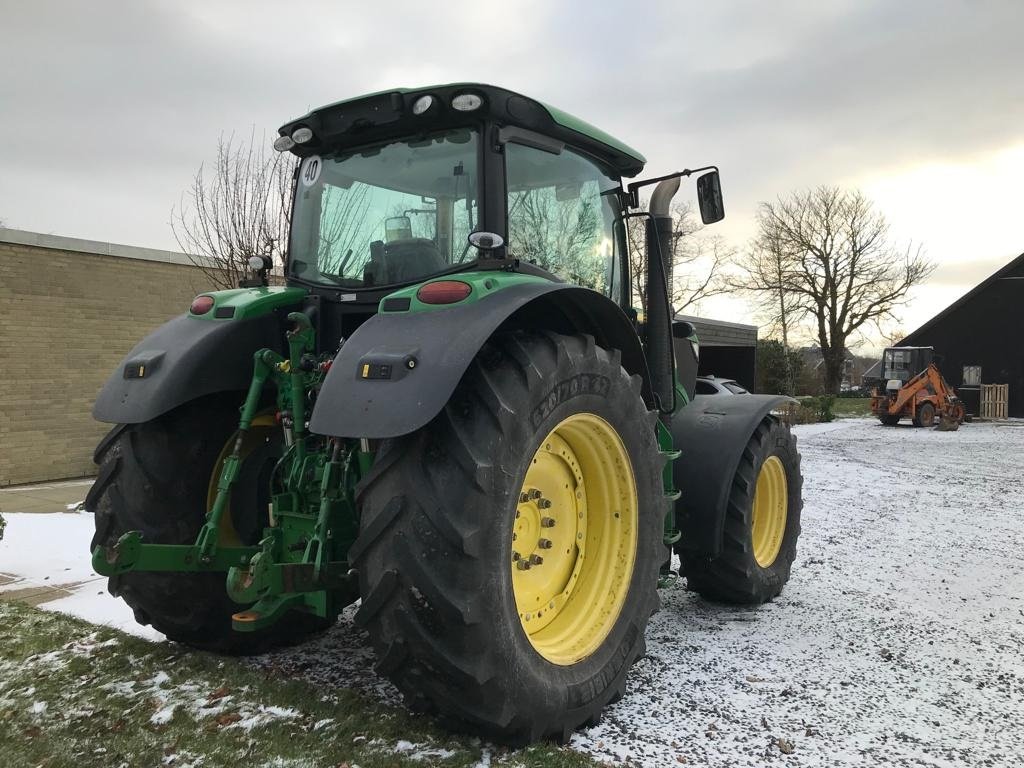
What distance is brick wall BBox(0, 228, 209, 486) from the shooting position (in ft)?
29.8

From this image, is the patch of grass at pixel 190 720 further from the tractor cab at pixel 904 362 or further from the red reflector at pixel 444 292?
the tractor cab at pixel 904 362

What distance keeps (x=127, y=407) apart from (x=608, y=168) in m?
2.56

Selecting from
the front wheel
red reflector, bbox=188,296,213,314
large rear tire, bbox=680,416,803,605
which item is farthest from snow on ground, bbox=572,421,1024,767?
the front wheel

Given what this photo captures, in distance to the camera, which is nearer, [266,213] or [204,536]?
[204,536]

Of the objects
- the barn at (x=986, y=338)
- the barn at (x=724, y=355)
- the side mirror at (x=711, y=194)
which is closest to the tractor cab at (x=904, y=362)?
the barn at (x=986, y=338)

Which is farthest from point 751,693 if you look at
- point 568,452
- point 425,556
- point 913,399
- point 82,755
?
point 913,399

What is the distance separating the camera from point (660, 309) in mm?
3955

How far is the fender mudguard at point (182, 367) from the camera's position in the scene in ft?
9.61

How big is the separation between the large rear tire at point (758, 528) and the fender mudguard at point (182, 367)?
2.32 metres

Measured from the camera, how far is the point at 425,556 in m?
2.21

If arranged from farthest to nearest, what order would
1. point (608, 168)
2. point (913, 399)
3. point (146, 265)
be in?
point (913, 399)
point (146, 265)
point (608, 168)

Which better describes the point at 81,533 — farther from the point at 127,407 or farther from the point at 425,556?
the point at 425,556

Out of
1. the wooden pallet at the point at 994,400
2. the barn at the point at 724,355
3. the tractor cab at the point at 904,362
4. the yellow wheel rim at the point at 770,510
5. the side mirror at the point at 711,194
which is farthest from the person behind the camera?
the wooden pallet at the point at 994,400

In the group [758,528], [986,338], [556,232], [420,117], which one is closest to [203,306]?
[420,117]
